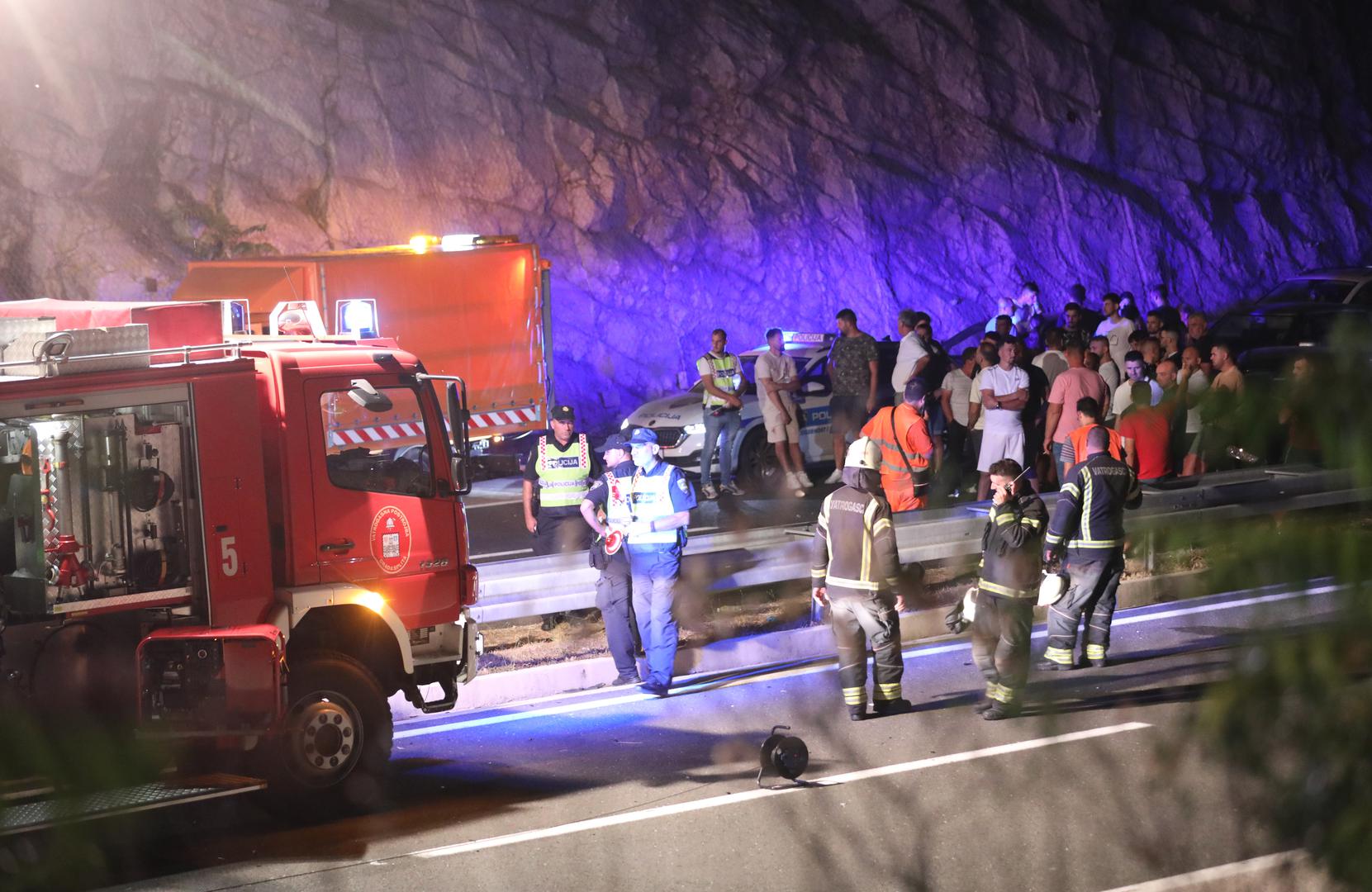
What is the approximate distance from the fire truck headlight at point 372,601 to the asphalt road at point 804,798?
1.09 m

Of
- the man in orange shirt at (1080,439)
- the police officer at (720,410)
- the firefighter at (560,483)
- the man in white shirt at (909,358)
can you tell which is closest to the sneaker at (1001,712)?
the man in orange shirt at (1080,439)

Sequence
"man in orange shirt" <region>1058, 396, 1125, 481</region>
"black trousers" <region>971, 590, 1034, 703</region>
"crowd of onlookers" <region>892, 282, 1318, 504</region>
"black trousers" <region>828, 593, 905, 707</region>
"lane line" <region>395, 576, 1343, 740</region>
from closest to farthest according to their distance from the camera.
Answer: "black trousers" <region>971, 590, 1034, 703</region>, "black trousers" <region>828, 593, 905, 707</region>, "lane line" <region>395, 576, 1343, 740</region>, "man in orange shirt" <region>1058, 396, 1125, 481</region>, "crowd of onlookers" <region>892, 282, 1318, 504</region>

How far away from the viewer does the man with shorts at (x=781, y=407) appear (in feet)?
51.9

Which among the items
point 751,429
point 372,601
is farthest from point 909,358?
point 372,601

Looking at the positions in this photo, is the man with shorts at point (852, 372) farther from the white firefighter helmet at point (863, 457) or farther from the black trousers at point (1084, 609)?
the white firefighter helmet at point (863, 457)

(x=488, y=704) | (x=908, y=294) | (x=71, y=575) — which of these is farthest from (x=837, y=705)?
(x=908, y=294)

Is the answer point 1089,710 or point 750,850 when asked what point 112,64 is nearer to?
point 750,850

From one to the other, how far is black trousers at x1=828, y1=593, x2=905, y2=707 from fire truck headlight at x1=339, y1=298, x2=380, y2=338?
779 cm

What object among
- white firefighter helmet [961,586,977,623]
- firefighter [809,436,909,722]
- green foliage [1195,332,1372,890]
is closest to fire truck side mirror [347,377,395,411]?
firefighter [809,436,909,722]

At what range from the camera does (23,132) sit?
21578 mm

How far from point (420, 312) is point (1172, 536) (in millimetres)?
15068

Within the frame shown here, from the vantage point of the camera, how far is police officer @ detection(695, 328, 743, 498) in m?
15.8

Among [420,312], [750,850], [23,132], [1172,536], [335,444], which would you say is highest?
[23,132]

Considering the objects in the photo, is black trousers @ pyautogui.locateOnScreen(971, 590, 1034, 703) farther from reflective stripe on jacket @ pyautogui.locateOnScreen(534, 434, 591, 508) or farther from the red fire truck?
reflective stripe on jacket @ pyautogui.locateOnScreen(534, 434, 591, 508)
